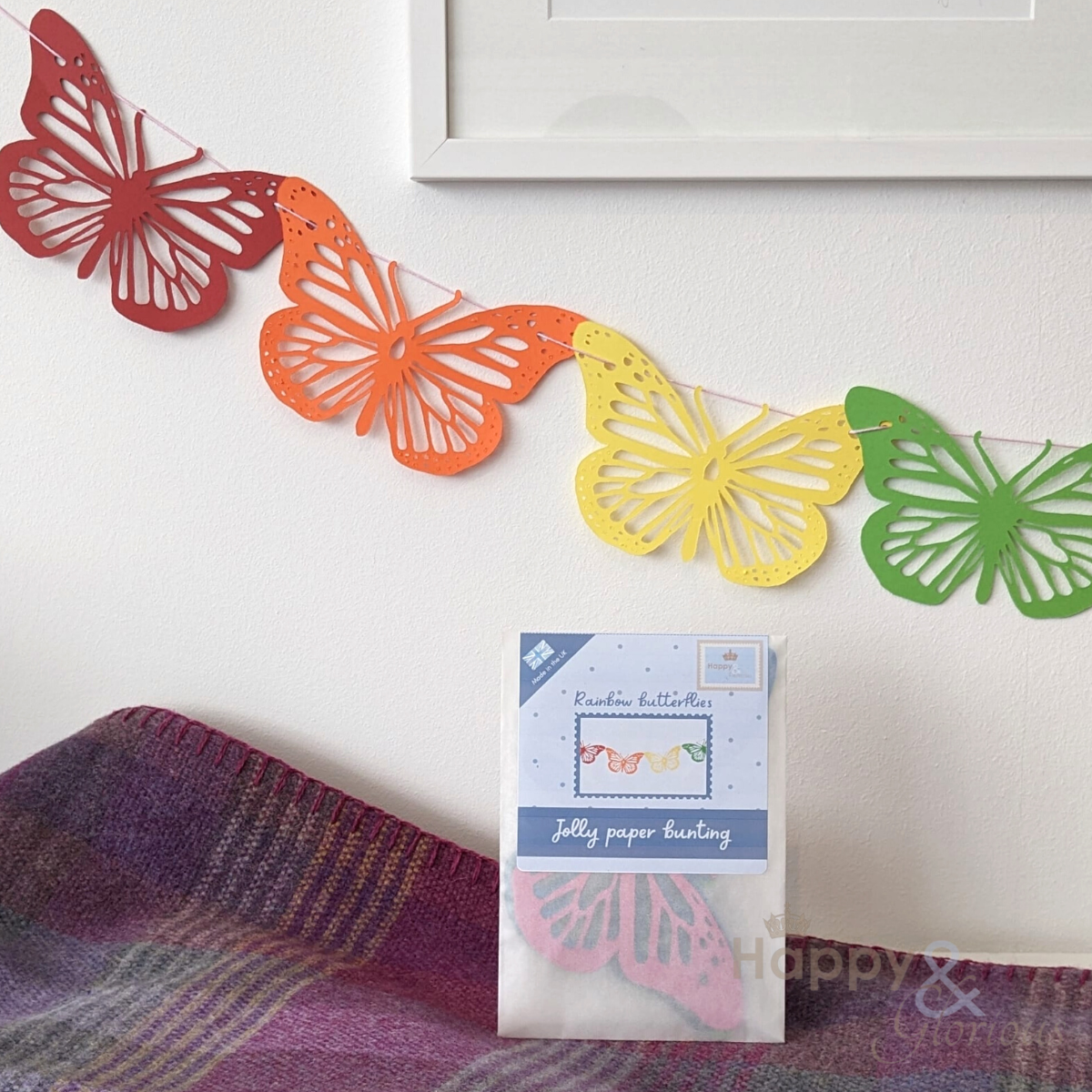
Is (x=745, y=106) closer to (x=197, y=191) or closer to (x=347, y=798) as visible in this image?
(x=197, y=191)

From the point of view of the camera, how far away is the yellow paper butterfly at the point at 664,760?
0.71 meters

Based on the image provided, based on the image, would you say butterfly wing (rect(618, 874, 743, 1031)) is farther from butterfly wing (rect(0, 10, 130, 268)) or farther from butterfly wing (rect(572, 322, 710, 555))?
butterfly wing (rect(0, 10, 130, 268))

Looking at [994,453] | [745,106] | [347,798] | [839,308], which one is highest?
[745,106]

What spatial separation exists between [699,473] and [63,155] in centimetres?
54

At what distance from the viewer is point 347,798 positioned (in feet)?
2.71

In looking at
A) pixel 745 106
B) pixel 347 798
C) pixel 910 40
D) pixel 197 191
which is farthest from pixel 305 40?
pixel 347 798

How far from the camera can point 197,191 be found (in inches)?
32.9

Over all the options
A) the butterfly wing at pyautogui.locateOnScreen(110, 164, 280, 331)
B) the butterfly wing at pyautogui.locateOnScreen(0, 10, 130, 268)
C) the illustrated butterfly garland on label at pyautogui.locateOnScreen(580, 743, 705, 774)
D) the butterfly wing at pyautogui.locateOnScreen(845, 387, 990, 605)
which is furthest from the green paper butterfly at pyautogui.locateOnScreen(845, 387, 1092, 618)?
the butterfly wing at pyautogui.locateOnScreen(0, 10, 130, 268)

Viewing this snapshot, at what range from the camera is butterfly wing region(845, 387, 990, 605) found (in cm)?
83

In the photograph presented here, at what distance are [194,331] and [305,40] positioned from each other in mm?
236

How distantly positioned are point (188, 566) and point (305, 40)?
0.42 m

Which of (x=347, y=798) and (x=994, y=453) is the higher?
(x=994, y=453)

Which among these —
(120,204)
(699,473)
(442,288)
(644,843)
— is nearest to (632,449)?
(699,473)

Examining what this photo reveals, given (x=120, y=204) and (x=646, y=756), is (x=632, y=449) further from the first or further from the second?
(x=120, y=204)
